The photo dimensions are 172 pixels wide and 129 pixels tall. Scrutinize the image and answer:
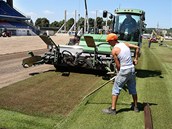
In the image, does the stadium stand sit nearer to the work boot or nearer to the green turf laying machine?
the green turf laying machine

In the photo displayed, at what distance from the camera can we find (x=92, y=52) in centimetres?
1308

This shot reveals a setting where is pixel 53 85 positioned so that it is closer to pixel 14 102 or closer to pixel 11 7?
pixel 14 102

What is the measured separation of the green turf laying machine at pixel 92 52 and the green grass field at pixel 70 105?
0.95m

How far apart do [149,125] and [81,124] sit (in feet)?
4.77

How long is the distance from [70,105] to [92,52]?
18.0 ft

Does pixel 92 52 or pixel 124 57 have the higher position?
pixel 124 57

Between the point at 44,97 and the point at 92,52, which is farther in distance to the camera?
the point at 92,52

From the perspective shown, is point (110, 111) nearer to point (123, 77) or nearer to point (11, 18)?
point (123, 77)

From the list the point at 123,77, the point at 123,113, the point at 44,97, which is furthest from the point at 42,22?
the point at 123,77

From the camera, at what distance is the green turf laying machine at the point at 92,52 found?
12.1 meters

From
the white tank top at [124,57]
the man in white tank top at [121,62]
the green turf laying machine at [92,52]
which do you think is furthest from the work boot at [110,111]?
the green turf laying machine at [92,52]

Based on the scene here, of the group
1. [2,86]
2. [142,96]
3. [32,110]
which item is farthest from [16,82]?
[142,96]

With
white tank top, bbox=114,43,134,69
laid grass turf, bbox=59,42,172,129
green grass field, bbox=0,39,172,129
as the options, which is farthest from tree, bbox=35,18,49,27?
white tank top, bbox=114,43,134,69

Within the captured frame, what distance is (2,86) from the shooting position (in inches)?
384
